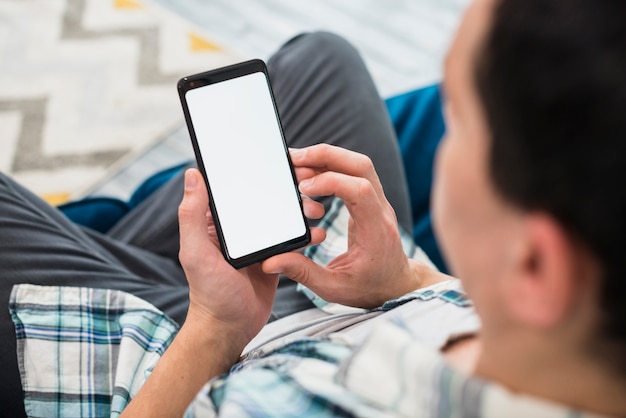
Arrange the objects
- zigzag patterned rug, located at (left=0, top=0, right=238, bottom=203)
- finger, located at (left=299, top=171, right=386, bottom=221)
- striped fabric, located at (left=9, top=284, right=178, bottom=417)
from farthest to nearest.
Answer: zigzag patterned rug, located at (left=0, top=0, right=238, bottom=203) → striped fabric, located at (left=9, top=284, right=178, bottom=417) → finger, located at (left=299, top=171, right=386, bottom=221)

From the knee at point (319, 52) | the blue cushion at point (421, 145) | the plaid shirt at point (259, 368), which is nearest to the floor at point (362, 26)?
the blue cushion at point (421, 145)

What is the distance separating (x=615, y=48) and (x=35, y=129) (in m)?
1.46

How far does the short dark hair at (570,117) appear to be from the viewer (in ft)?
1.18

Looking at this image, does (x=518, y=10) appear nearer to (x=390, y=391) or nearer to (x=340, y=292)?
(x=390, y=391)

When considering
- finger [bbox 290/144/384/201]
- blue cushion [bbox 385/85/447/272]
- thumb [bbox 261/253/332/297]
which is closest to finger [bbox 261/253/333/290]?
thumb [bbox 261/253/332/297]

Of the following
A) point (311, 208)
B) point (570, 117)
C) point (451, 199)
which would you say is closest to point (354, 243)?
point (311, 208)

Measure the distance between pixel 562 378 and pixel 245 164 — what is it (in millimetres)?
455

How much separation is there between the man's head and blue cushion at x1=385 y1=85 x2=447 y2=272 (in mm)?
715

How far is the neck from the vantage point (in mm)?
440

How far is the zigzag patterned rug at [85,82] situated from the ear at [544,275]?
4.16ft

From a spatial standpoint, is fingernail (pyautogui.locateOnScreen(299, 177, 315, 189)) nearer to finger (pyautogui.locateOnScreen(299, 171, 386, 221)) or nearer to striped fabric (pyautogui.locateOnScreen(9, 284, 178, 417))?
finger (pyautogui.locateOnScreen(299, 171, 386, 221))

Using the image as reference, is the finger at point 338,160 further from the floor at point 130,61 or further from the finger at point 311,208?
the floor at point 130,61

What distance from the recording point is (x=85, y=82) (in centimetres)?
165

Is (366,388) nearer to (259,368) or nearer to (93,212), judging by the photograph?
(259,368)
